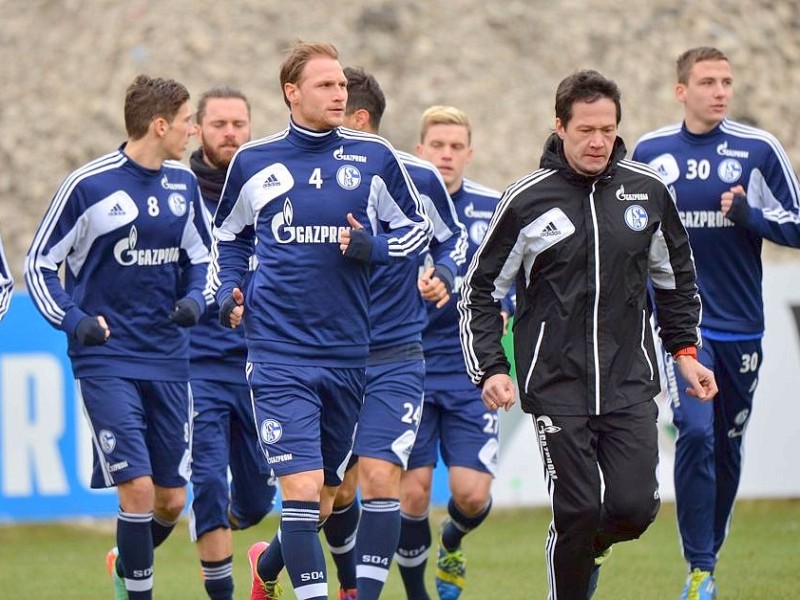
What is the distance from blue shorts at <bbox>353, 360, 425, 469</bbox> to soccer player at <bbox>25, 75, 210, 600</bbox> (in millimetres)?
965

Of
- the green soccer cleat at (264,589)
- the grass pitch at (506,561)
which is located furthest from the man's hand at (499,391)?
the grass pitch at (506,561)

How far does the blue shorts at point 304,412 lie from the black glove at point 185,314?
0.82 meters

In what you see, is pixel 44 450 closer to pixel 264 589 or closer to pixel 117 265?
pixel 117 265

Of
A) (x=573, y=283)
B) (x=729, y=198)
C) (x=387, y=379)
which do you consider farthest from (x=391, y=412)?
(x=729, y=198)

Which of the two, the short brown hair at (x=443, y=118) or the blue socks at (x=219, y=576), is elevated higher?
the short brown hair at (x=443, y=118)

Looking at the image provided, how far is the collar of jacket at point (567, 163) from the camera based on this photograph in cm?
657

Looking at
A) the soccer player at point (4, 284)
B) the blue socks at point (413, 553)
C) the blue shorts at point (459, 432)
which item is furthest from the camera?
the blue shorts at point (459, 432)

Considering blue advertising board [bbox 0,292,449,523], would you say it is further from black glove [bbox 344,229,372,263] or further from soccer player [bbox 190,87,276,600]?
black glove [bbox 344,229,372,263]

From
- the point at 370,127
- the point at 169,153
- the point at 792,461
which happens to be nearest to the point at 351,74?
the point at 370,127

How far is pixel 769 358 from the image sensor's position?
1288 centimetres

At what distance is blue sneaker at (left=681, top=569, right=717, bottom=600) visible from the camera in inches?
329

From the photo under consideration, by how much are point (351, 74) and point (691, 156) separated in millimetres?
1982

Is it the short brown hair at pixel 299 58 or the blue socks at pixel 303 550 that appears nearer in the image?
the blue socks at pixel 303 550

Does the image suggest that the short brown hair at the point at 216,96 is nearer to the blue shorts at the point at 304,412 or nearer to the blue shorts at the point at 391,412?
the blue shorts at the point at 391,412
